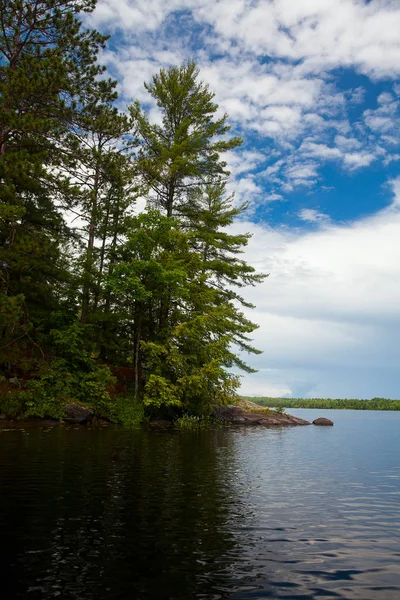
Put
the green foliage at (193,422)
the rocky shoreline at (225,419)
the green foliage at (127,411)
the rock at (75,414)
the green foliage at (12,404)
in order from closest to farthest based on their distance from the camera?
1. the green foliage at (12,404)
2. the rocky shoreline at (225,419)
3. the rock at (75,414)
4. the green foliage at (127,411)
5. the green foliage at (193,422)

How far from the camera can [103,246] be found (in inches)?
1241

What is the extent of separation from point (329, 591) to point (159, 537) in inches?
97.2

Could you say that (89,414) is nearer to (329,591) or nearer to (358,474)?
(358,474)

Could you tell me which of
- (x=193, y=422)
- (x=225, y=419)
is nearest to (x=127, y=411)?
(x=193, y=422)

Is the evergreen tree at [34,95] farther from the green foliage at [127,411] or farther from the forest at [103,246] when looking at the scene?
the green foliage at [127,411]

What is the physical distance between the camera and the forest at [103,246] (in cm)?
1875

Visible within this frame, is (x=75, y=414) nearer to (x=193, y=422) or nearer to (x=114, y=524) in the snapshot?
(x=193, y=422)

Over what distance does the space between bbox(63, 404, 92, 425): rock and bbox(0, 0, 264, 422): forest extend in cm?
50

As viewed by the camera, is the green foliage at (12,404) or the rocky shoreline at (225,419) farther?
the rocky shoreline at (225,419)

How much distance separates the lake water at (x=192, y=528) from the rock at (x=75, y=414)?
397 inches

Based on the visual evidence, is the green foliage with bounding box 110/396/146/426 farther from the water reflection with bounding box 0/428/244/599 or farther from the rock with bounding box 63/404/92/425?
the water reflection with bounding box 0/428/244/599

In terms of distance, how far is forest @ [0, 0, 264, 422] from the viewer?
1875 centimetres

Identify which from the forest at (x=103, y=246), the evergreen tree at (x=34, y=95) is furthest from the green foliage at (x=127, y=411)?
the evergreen tree at (x=34, y=95)

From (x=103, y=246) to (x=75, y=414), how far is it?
12.9 m
